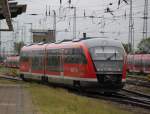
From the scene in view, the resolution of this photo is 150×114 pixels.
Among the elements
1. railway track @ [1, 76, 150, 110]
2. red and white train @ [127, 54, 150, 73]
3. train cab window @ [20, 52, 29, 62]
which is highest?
train cab window @ [20, 52, 29, 62]

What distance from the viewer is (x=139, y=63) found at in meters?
61.6

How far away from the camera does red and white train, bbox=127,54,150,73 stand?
5894 centimetres

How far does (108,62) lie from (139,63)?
37968 mm

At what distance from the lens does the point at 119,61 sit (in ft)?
80.3

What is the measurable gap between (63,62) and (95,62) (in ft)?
14.5

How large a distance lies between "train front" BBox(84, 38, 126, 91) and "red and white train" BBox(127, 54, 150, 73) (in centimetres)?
3384

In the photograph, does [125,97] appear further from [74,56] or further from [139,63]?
[139,63]

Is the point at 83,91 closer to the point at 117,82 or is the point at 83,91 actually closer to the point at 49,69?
the point at 117,82

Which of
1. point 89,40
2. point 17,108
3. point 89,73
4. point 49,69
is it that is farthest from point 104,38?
point 17,108

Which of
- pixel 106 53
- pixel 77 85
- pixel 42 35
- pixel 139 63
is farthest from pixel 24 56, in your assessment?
pixel 42 35

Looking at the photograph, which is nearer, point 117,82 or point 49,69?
point 117,82

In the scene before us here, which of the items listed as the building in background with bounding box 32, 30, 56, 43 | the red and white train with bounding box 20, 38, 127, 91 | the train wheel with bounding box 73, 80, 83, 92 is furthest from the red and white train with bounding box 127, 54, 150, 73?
the train wheel with bounding box 73, 80, 83, 92

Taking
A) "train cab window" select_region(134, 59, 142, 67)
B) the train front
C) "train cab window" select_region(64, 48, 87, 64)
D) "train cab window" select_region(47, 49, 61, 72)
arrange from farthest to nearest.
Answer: "train cab window" select_region(134, 59, 142, 67) → "train cab window" select_region(47, 49, 61, 72) → "train cab window" select_region(64, 48, 87, 64) → the train front

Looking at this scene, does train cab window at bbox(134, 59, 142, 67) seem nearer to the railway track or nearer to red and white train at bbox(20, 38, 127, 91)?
the railway track
